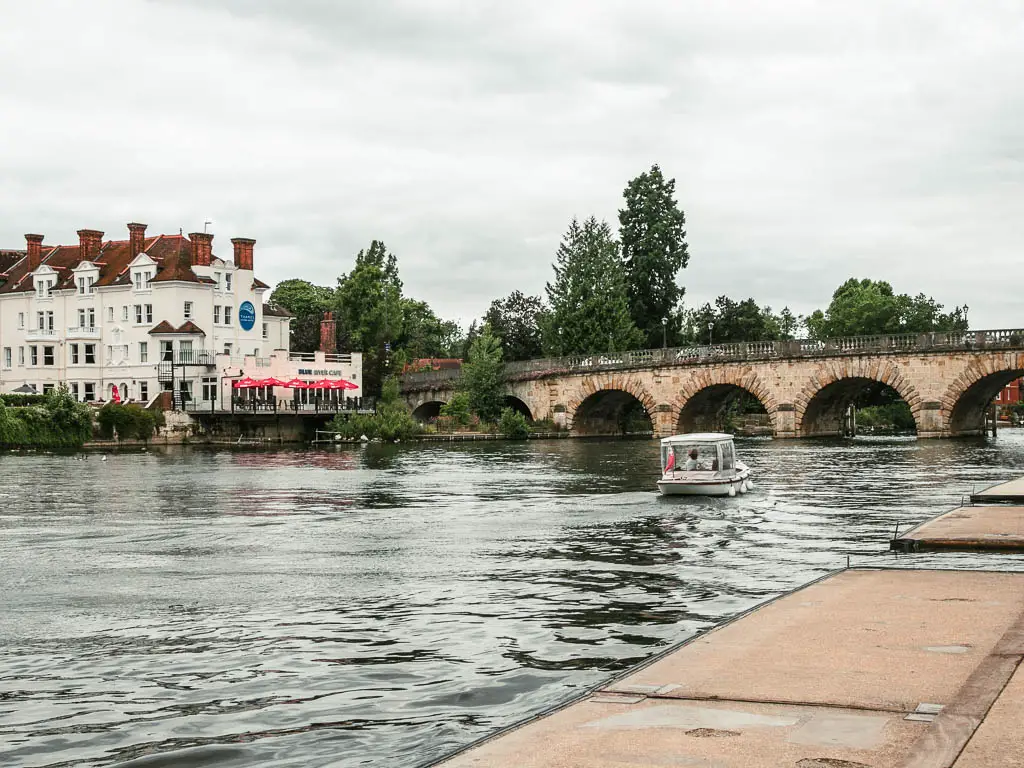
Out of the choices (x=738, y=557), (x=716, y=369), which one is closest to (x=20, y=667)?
(x=738, y=557)

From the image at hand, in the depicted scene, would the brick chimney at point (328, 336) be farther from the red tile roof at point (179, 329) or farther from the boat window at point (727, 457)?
the boat window at point (727, 457)

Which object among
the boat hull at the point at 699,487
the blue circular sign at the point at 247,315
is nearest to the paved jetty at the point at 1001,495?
the boat hull at the point at 699,487

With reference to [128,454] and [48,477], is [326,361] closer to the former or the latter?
[128,454]

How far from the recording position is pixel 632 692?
362 inches

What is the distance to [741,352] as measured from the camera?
78.3m

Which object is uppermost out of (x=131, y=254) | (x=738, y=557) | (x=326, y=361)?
(x=131, y=254)

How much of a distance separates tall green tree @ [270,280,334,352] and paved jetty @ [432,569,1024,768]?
97245 mm

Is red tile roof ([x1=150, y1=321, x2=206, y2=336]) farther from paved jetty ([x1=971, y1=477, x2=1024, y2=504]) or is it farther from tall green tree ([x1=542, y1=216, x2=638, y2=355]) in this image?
paved jetty ([x1=971, y1=477, x2=1024, y2=504])

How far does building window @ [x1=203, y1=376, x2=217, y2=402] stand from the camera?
8456 cm

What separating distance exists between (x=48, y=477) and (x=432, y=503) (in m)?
19.6

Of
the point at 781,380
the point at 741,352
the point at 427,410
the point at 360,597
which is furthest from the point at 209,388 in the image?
the point at 360,597

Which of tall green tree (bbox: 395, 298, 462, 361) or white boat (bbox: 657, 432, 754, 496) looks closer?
white boat (bbox: 657, 432, 754, 496)

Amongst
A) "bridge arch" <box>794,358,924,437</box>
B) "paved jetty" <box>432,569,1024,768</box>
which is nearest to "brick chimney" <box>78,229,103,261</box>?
→ "bridge arch" <box>794,358,924,437</box>

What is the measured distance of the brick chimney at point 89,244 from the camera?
301 feet
